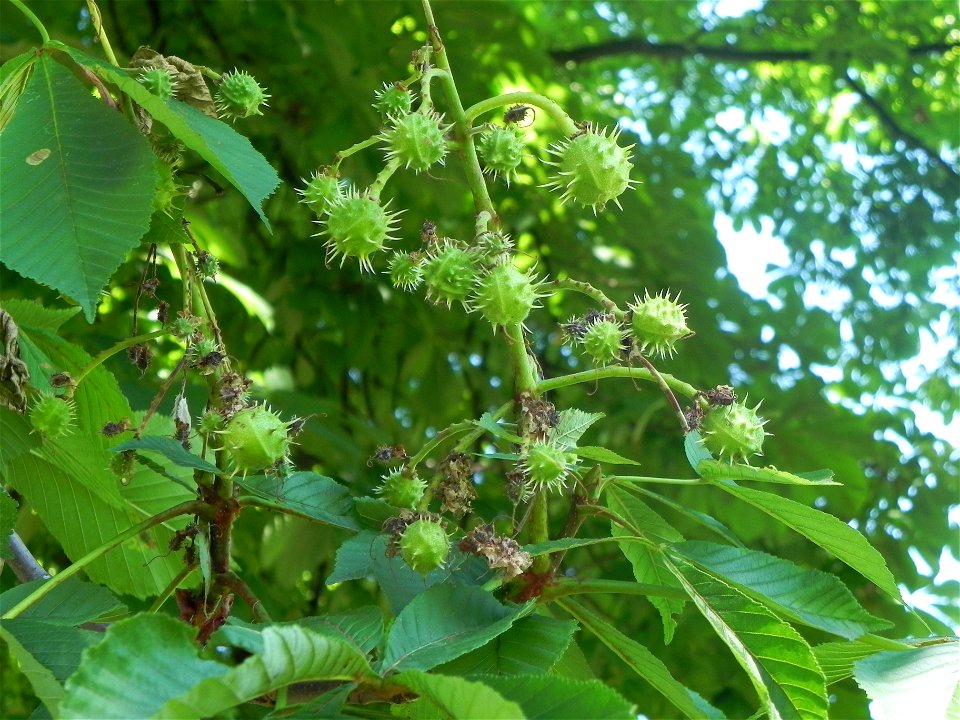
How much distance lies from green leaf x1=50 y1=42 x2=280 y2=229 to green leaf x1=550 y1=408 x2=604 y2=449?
462mm

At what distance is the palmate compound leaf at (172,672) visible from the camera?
2.80ft

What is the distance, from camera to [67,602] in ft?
4.33

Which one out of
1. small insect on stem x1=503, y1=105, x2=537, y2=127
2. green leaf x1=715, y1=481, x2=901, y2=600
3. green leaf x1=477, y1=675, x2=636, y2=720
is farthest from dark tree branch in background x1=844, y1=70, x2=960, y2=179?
green leaf x1=477, y1=675, x2=636, y2=720

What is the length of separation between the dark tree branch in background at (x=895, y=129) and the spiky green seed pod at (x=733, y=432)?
5.10m

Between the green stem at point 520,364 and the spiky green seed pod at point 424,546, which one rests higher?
the green stem at point 520,364

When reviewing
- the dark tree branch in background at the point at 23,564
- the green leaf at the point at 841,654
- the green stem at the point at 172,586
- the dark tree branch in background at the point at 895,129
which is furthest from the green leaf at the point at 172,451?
the dark tree branch in background at the point at 895,129

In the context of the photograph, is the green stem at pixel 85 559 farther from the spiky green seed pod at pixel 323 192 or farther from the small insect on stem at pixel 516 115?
the small insect on stem at pixel 516 115

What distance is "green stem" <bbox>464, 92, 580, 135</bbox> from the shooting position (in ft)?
4.44

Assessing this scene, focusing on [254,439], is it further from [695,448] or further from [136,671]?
[695,448]

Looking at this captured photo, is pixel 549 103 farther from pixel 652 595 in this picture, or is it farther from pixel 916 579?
pixel 916 579

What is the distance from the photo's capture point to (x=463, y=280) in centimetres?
130

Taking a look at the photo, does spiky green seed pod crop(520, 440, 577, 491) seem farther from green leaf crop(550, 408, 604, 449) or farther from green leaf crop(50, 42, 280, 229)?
green leaf crop(50, 42, 280, 229)

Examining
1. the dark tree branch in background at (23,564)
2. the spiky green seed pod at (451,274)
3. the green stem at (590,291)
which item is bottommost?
the dark tree branch in background at (23,564)

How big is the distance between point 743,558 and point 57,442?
1056 mm
